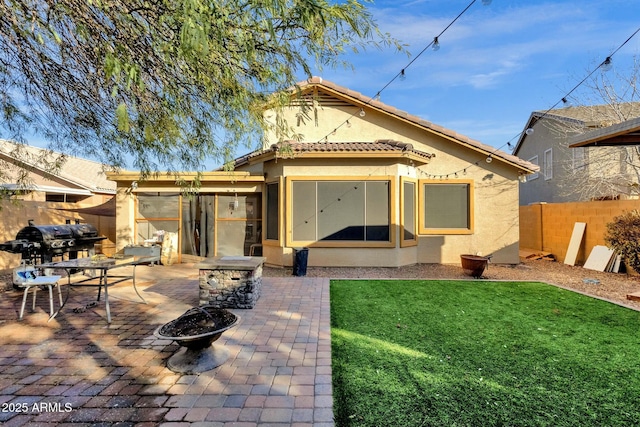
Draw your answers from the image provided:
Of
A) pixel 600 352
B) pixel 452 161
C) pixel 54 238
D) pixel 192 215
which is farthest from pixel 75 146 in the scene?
pixel 452 161

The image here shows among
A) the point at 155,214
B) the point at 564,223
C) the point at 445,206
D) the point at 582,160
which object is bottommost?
the point at 564,223

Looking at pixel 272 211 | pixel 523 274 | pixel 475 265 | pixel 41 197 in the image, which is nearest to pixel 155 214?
pixel 272 211

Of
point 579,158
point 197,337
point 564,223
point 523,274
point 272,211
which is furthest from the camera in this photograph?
point 579,158

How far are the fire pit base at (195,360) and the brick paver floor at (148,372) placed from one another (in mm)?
75

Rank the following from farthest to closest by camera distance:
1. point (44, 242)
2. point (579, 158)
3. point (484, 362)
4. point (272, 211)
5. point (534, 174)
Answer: point (534, 174), point (579, 158), point (272, 211), point (44, 242), point (484, 362)

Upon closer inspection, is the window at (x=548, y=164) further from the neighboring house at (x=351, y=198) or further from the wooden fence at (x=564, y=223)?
the neighboring house at (x=351, y=198)

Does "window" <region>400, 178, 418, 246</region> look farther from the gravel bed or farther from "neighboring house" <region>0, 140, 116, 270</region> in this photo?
"neighboring house" <region>0, 140, 116, 270</region>

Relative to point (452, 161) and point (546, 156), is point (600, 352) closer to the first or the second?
point (452, 161)

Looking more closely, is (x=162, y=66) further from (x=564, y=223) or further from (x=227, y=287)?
(x=564, y=223)

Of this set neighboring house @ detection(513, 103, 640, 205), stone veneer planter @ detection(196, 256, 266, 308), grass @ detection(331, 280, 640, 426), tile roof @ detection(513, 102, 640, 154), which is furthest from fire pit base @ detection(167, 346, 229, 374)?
tile roof @ detection(513, 102, 640, 154)

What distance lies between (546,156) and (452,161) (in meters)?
10.3

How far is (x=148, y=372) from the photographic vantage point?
3482 mm

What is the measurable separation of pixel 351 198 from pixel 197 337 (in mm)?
7349

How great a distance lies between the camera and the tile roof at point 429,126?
10.9 meters
